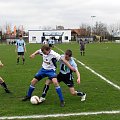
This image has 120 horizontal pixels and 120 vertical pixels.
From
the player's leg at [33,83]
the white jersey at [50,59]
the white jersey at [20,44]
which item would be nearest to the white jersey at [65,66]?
the white jersey at [50,59]

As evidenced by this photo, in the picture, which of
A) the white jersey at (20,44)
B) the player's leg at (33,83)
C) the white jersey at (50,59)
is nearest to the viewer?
the white jersey at (50,59)

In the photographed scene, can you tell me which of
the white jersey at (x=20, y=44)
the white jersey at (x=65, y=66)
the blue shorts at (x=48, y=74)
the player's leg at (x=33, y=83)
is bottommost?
the player's leg at (x=33, y=83)

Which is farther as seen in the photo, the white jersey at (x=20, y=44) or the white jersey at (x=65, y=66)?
the white jersey at (x=20, y=44)

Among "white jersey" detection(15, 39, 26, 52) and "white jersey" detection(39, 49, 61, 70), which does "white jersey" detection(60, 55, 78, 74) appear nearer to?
"white jersey" detection(39, 49, 61, 70)

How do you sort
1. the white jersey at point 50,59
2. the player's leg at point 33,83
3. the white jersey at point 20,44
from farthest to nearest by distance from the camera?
the white jersey at point 20,44 → the player's leg at point 33,83 → the white jersey at point 50,59

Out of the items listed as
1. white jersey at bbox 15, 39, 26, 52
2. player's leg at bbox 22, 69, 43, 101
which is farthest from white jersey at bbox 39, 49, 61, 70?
white jersey at bbox 15, 39, 26, 52

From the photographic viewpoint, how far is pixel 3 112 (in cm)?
729

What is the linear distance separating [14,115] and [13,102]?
4.27ft

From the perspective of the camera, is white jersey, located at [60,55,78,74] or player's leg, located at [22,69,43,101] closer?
white jersey, located at [60,55,78,74]

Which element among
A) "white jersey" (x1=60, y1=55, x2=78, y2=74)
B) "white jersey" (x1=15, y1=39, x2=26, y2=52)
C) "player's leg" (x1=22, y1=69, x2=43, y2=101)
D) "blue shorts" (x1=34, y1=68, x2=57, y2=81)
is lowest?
"player's leg" (x1=22, y1=69, x2=43, y2=101)

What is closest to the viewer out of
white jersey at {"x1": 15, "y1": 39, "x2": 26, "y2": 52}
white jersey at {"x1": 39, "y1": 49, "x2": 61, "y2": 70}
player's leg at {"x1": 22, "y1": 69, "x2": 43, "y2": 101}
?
white jersey at {"x1": 39, "y1": 49, "x2": 61, "y2": 70}

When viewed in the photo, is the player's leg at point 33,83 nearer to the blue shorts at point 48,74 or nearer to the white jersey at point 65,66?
the blue shorts at point 48,74

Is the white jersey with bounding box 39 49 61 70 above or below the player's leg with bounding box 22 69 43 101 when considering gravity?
above

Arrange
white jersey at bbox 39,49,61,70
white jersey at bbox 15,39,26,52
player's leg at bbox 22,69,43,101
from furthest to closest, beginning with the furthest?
white jersey at bbox 15,39,26,52 < player's leg at bbox 22,69,43,101 < white jersey at bbox 39,49,61,70
